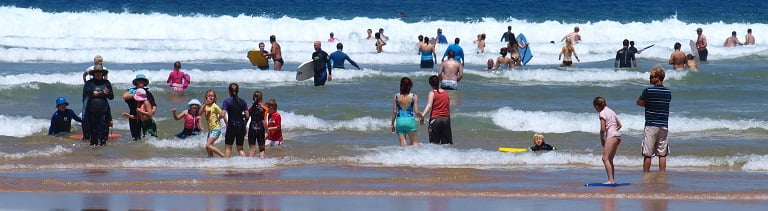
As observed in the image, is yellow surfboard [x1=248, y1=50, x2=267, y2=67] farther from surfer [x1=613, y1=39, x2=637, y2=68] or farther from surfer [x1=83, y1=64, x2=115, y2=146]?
surfer [x1=83, y1=64, x2=115, y2=146]

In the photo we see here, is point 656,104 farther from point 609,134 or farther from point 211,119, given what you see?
point 211,119

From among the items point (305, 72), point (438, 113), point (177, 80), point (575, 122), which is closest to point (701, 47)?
point (305, 72)

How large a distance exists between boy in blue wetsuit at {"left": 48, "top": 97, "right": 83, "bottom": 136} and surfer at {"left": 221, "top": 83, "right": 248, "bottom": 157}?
3.37 meters

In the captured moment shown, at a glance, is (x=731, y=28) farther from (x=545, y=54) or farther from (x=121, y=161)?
(x=121, y=161)

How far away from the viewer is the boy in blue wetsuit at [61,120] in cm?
1644

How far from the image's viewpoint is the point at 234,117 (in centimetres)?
1391

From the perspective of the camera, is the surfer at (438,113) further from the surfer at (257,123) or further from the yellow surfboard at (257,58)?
the yellow surfboard at (257,58)

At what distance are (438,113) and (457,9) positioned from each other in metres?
42.4

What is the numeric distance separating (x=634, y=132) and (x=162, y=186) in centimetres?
835

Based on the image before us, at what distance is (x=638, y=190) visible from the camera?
11.3 metres

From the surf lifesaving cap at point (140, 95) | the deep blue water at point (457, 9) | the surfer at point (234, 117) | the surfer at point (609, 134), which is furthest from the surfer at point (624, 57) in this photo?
the deep blue water at point (457, 9)

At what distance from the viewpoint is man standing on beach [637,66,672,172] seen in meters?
12.0

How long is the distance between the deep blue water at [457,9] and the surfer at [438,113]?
37.0 metres

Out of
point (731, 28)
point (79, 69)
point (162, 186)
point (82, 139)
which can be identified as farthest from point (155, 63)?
point (731, 28)
